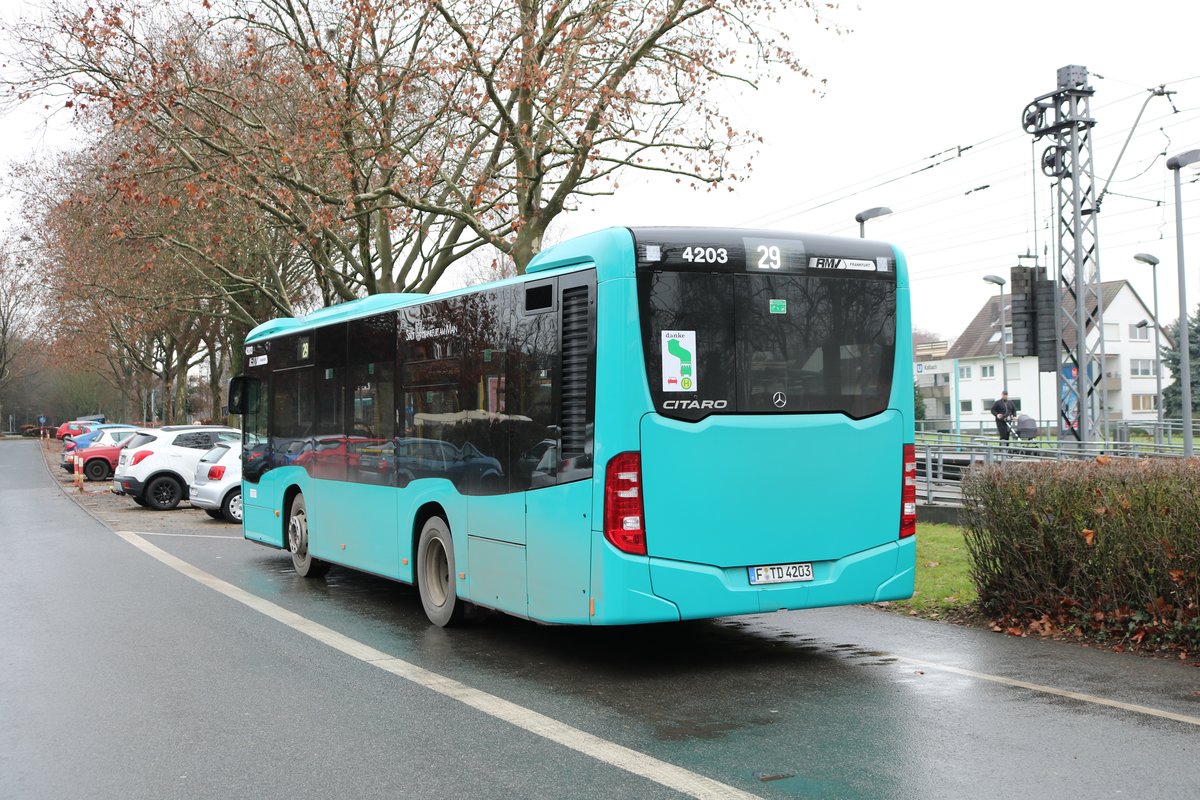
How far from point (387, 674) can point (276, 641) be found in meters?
1.70

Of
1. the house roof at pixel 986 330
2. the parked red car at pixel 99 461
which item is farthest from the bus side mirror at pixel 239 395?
the house roof at pixel 986 330

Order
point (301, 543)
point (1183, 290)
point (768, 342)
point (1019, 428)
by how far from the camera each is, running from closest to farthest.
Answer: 1. point (768, 342)
2. point (301, 543)
3. point (1183, 290)
4. point (1019, 428)

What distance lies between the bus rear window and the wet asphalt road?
5.97ft

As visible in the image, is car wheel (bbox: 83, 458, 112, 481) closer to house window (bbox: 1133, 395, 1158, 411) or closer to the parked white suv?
the parked white suv

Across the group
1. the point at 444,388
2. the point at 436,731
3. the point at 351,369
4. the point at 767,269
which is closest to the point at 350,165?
the point at 351,369

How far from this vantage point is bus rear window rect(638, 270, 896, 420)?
7520 millimetres

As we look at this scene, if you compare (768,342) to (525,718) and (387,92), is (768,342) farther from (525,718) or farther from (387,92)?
(387,92)

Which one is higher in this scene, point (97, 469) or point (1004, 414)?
point (1004, 414)

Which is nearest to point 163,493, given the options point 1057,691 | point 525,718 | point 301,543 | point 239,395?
point 239,395

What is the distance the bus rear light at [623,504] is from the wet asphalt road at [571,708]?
0.93 meters

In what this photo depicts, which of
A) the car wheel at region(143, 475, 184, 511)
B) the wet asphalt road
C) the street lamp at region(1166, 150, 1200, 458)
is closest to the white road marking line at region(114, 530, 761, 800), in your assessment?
the wet asphalt road

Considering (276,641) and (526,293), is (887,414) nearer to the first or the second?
(526,293)

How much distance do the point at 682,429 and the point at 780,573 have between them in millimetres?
1190

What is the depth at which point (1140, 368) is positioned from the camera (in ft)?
263
